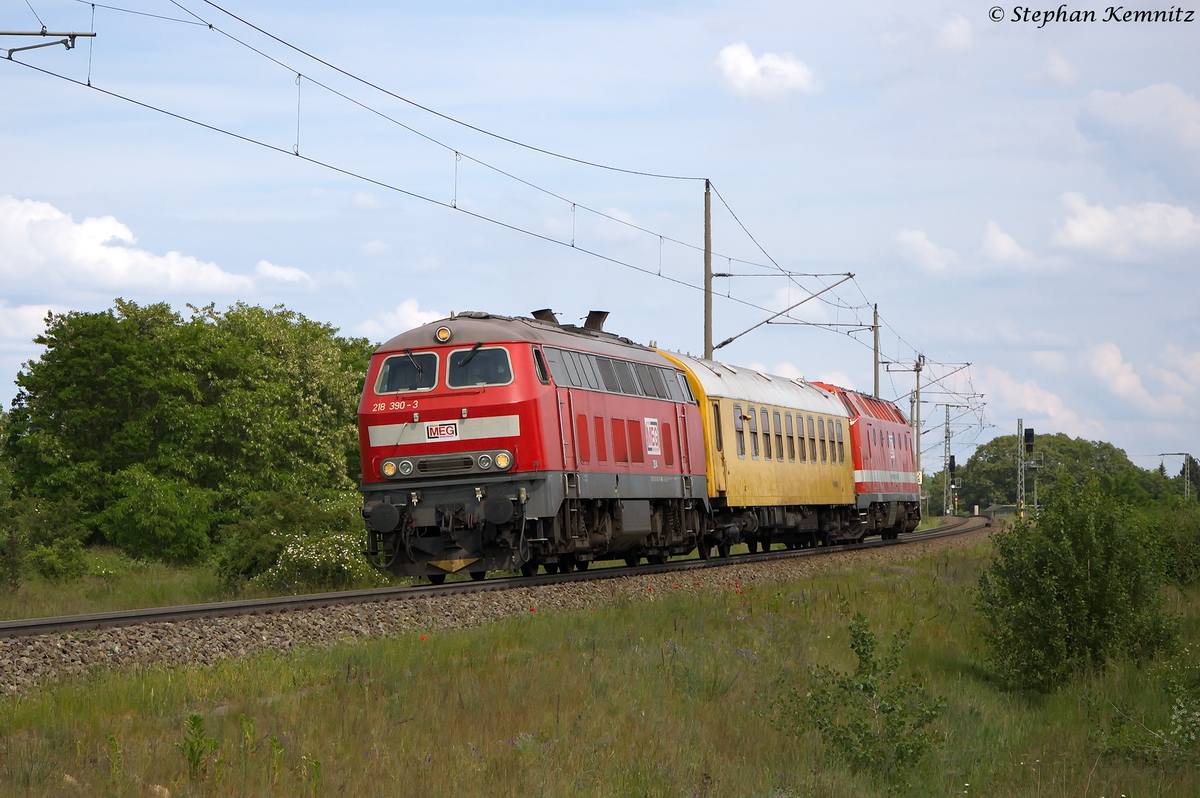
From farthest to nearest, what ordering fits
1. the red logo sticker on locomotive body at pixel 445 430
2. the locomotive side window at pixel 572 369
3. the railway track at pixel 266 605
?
the locomotive side window at pixel 572 369, the red logo sticker on locomotive body at pixel 445 430, the railway track at pixel 266 605

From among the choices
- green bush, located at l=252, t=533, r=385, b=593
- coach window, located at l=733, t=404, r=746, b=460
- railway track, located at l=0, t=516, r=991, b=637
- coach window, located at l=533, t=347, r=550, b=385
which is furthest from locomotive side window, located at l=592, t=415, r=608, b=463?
coach window, located at l=733, t=404, r=746, b=460

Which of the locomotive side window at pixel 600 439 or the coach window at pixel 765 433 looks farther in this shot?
the coach window at pixel 765 433

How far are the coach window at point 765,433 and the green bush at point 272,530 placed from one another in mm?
9628

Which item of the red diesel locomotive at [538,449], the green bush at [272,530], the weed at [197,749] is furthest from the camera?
the green bush at [272,530]

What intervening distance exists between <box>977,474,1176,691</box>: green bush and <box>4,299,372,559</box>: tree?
93.3 ft

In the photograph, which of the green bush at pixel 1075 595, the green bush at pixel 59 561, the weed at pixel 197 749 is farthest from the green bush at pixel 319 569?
the weed at pixel 197 749

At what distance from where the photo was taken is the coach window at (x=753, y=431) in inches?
1092

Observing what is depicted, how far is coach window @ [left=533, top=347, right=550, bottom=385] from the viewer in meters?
18.9

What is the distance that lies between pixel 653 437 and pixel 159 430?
24316 millimetres

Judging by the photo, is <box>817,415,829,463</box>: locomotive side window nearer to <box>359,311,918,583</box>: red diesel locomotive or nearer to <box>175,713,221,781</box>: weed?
<box>359,311,918,583</box>: red diesel locomotive

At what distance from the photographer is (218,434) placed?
41.7m

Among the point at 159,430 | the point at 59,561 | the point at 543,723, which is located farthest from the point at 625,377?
the point at 159,430

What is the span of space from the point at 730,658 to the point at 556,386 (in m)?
6.91

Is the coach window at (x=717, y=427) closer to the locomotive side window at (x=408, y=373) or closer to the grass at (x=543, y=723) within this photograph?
the locomotive side window at (x=408, y=373)
